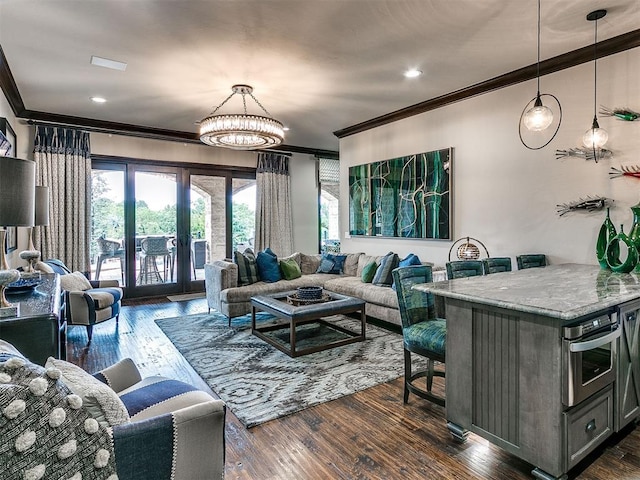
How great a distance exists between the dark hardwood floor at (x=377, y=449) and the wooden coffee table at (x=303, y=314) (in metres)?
0.96

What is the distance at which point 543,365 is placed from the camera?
186 centimetres

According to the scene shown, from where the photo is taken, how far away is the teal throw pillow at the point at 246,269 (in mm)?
5363

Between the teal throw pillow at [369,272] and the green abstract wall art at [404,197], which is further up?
the green abstract wall art at [404,197]

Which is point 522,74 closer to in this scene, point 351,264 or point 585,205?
A: point 585,205

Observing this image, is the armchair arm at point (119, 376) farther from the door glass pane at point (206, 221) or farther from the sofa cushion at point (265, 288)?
the door glass pane at point (206, 221)

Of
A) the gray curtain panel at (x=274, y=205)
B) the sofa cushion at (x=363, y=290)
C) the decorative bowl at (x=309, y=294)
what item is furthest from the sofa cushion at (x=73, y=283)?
the gray curtain panel at (x=274, y=205)

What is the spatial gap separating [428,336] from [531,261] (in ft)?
6.36

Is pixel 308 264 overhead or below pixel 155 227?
below

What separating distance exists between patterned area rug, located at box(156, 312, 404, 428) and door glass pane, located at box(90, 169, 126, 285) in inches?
96.0

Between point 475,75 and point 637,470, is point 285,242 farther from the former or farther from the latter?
point 637,470

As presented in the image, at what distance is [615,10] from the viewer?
2979 millimetres

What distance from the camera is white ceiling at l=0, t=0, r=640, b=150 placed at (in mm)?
2893

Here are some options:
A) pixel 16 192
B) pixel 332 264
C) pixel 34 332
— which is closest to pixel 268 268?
pixel 332 264

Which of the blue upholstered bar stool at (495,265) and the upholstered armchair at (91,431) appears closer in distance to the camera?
the upholstered armchair at (91,431)
